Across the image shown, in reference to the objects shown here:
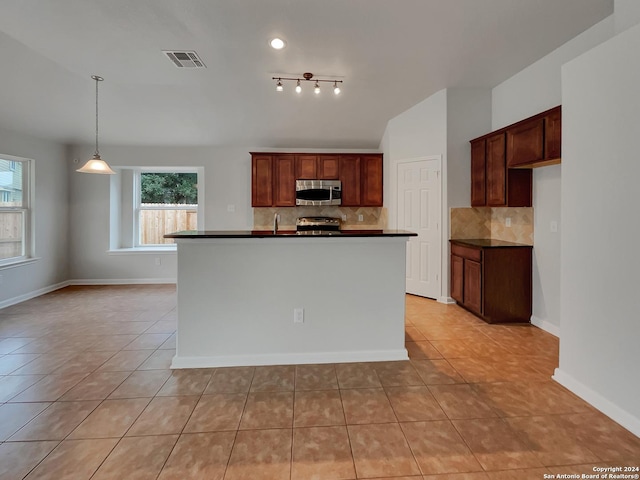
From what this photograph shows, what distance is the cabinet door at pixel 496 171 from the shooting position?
371 centimetres

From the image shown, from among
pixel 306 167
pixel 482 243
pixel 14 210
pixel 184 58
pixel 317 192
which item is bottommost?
pixel 482 243

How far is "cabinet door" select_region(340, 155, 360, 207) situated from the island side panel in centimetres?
310

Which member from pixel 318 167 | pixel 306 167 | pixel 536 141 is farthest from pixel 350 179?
pixel 536 141

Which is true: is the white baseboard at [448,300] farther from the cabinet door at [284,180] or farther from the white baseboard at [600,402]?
the cabinet door at [284,180]

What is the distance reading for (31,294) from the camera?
4836 mm

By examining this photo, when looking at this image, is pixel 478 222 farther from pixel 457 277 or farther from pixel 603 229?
pixel 603 229

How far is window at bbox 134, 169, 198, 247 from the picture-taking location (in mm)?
6062

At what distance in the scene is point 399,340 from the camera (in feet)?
9.09

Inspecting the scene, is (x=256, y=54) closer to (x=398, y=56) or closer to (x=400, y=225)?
(x=398, y=56)

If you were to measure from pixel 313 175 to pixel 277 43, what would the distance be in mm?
2545

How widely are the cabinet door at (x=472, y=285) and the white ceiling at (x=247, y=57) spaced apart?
7.82ft

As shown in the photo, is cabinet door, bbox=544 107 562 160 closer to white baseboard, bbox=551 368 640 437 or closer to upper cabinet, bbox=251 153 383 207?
white baseboard, bbox=551 368 640 437

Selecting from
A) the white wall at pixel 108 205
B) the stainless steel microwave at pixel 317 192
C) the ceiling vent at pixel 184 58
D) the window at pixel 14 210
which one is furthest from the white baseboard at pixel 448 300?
the window at pixel 14 210

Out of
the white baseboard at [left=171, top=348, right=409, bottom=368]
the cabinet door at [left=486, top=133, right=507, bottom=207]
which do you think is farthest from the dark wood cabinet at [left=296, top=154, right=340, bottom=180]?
the white baseboard at [left=171, top=348, right=409, bottom=368]
